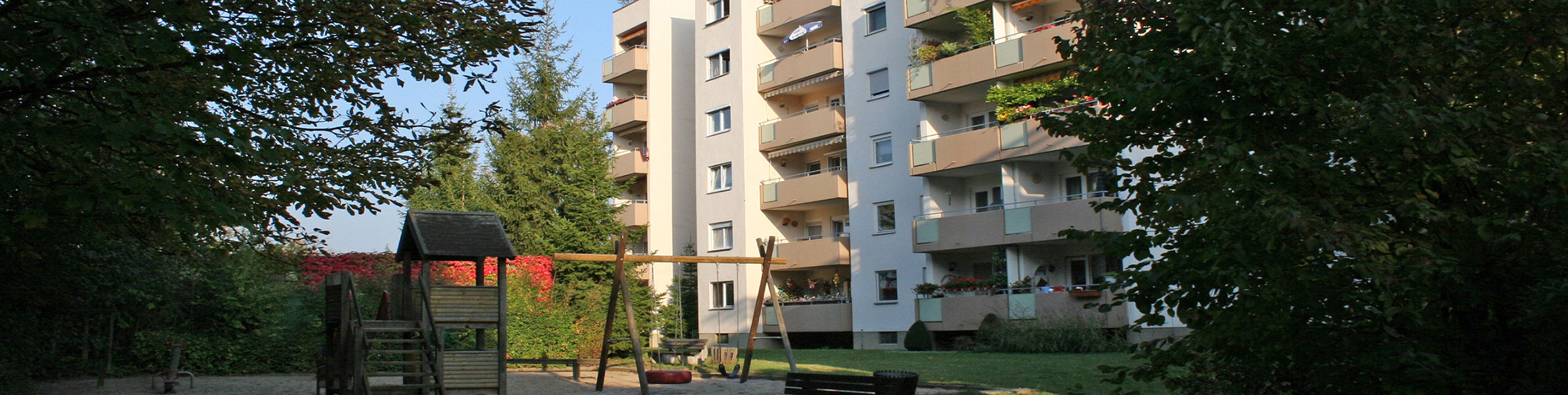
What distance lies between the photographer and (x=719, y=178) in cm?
4250

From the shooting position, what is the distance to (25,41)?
337 inches

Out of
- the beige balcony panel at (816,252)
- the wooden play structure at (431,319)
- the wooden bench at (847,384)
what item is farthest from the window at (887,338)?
the wooden bench at (847,384)

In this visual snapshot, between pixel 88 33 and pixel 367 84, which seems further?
pixel 367 84

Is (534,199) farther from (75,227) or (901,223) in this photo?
(75,227)

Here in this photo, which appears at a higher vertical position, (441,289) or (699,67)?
(699,67)

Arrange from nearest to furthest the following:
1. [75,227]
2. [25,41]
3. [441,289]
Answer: [25,41]
[75,227]
[441,289]

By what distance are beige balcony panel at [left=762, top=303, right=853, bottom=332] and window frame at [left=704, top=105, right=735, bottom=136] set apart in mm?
6988

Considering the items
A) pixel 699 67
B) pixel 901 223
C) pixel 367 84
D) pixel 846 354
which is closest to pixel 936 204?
pixel 901 223

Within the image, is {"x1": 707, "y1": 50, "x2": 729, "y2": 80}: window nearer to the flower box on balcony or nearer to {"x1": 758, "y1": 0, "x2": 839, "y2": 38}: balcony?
{"x1": 758, "y1": 0, "x2": 839, "y2": 38}: balcony

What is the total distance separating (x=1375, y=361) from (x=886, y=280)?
29261mm

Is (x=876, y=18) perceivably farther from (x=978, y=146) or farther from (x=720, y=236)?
(x=720, y=236)

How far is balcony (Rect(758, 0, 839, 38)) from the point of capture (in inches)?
1500

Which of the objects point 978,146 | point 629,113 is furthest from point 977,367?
point 629,113

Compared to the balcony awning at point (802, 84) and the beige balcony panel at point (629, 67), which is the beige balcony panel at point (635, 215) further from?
the balcony awning at point (802, 84)
